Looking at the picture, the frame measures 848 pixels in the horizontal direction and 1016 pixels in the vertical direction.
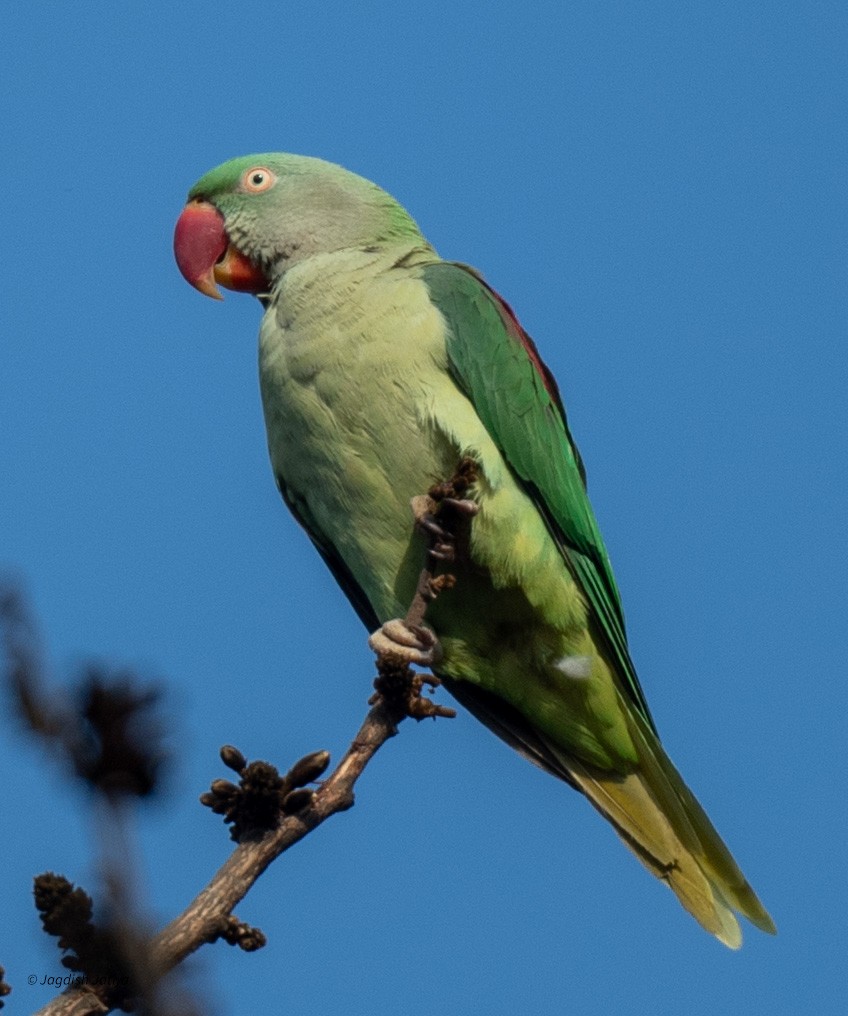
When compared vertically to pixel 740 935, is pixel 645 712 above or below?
above

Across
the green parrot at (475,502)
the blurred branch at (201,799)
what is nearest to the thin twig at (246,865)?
the blurred branch at (201,799)

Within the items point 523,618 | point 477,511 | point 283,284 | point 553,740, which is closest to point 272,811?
point 477,511

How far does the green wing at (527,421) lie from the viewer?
4.52 m

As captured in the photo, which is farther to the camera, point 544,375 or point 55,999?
point 544,375

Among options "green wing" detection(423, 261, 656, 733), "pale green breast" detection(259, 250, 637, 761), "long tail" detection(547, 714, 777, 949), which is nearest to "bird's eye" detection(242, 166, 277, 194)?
"pale green breast" detection(259, 250, 637, 761)

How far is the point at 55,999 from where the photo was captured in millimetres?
2342

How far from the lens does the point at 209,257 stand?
5461mm

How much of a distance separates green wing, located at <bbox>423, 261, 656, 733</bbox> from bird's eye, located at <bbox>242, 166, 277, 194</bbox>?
3.17 ft

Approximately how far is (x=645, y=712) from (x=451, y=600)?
0.93 meters

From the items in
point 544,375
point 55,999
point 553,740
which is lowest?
point 55,999

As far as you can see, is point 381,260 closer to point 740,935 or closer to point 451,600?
point 451,600

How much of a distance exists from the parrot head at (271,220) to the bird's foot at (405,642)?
5.45ft

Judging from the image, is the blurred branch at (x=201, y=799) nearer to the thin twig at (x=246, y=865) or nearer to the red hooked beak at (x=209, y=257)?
the thin twig at (x=246, y=865)

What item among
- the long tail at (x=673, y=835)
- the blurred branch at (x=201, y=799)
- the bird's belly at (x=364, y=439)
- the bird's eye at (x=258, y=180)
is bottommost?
the blurred branch at (x=201, y=799)
